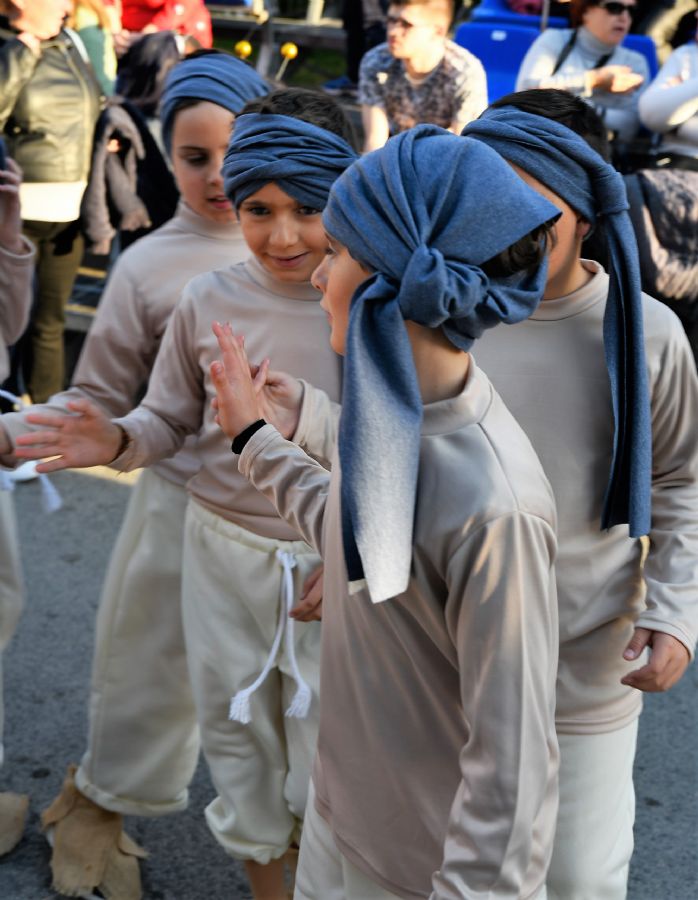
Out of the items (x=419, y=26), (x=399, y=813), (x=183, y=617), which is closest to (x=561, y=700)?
(x=399, y=813)

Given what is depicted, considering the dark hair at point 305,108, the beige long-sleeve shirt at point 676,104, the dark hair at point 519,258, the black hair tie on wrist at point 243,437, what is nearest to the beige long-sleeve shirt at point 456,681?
the dark hair at point 519,258

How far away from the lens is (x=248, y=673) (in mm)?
2600

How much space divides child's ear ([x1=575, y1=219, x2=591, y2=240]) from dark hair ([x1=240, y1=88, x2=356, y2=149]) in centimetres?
64

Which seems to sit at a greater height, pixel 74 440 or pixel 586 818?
pixel 74 440

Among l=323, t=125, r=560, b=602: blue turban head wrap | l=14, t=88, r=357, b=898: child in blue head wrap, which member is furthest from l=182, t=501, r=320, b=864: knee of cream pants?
l=323, t=125, r=560, b=602: blue turban head wrap

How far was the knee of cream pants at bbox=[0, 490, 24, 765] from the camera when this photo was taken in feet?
Result: 9.57

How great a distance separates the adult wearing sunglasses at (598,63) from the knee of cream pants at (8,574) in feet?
11.7

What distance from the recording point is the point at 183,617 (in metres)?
2.75

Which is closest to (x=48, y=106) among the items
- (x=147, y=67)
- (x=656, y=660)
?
(x=147, y=67)

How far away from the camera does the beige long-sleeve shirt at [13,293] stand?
2.97 metres

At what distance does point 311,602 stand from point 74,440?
54 cm

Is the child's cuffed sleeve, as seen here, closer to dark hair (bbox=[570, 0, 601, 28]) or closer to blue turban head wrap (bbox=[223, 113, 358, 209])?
blue turban head wrap (bbox=[223, 113, 358, 209])

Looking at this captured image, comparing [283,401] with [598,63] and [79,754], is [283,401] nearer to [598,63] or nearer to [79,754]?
[79,754]

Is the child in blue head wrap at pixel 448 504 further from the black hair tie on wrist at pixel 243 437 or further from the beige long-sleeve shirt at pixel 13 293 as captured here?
the beige long-sleeve shirt at pixel 13 293
